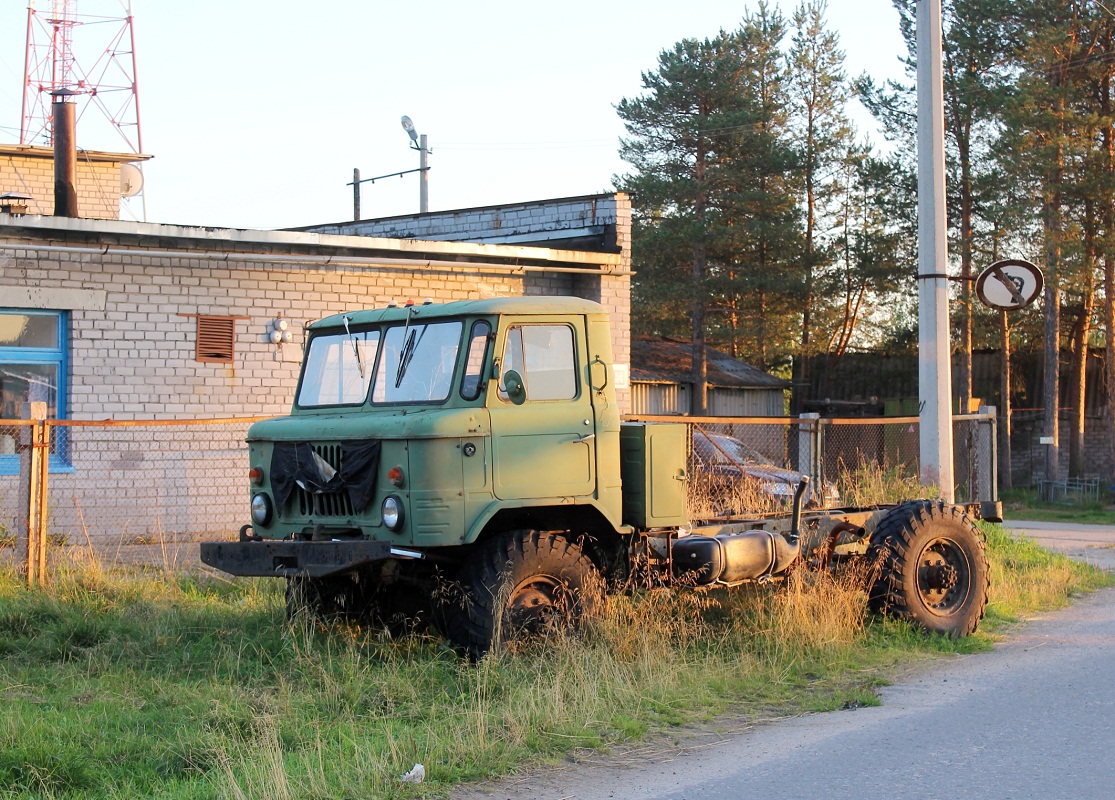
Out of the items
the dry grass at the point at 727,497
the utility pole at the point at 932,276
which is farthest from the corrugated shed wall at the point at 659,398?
the dry grass at the point at 727,497

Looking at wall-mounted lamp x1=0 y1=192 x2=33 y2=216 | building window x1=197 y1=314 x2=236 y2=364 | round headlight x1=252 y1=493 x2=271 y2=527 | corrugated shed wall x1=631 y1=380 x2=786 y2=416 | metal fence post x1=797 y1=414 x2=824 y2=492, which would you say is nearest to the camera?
round headlight x1=252 y1=493 x2=271 y2=527

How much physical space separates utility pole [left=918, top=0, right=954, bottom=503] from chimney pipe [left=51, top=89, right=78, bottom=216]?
37.9 ft

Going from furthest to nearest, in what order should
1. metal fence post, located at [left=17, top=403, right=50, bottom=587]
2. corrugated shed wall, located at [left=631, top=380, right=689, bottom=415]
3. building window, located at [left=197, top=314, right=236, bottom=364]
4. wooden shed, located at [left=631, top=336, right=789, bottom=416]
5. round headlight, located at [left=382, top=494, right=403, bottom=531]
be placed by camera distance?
wooden shed, located at [left=631, top=336, right=789, bottom=416], corrugated shed wall, located at [left=631, top=380, right=689, bottom=415], building window, located at [left=197, top=314, right=236, bottom=364], metal fence post, located at [left=17, top=403, right=50, bottom=587], round headlight, located at [left=382, top=494, right=403, bottom=531]

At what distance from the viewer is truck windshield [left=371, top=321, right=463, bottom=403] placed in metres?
8.05

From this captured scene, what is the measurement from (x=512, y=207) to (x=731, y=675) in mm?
12922

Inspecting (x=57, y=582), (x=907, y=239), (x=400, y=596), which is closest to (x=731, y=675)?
(x=400, y=596)

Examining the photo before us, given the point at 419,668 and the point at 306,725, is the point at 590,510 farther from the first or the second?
the point at 306,725

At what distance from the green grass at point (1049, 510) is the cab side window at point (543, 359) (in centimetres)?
1946

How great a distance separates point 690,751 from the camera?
626 centimetres

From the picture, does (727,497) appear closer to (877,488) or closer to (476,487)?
(476,487)

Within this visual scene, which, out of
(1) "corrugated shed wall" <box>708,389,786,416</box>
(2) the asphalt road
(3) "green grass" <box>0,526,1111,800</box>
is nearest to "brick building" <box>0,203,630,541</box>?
(3) "green grass" <box>0,526,1111,800</box>

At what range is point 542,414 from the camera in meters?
8.02

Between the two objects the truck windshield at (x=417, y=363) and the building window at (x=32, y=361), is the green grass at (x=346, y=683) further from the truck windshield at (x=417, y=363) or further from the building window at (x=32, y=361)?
the building window at (x=32, y=361)

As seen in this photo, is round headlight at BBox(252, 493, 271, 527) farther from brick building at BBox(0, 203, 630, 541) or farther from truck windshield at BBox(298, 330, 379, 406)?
brick building at BBox(0, 203, 630, 541)
